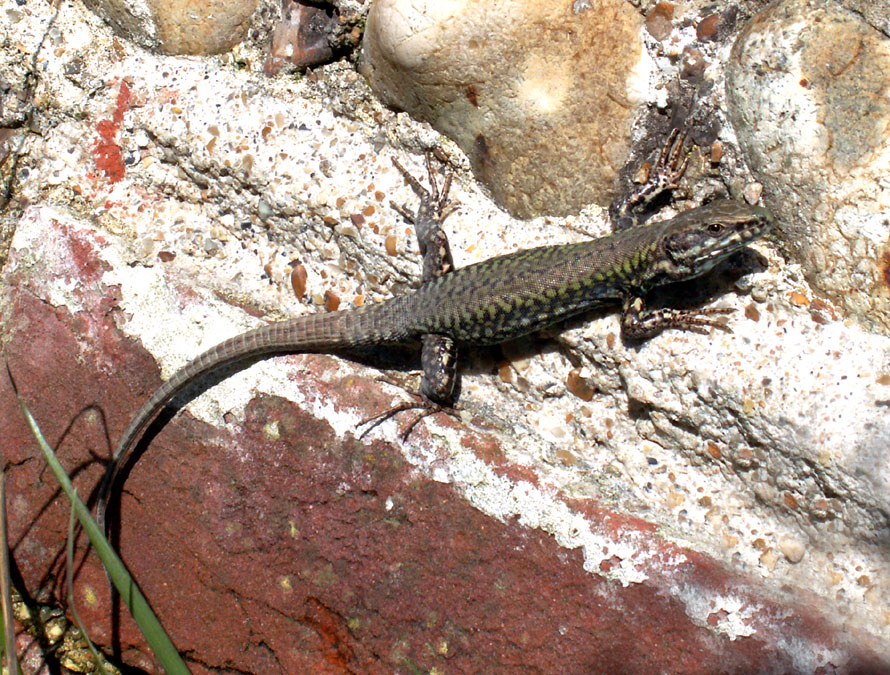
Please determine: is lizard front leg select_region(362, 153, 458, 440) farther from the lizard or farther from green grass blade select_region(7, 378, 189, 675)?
green grass blade select_region(7, 378, 189, 675)

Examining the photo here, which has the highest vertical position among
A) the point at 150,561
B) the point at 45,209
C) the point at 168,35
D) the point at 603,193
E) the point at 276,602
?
the point at 168,35

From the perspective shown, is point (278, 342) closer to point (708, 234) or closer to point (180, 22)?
point (180, 22)

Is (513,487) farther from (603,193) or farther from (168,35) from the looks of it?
(168,35)

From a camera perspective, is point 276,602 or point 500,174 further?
point 500,174

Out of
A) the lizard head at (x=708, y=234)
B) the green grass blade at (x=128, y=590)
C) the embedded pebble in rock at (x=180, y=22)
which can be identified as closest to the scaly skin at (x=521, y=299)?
the lizard head at (x=708, y=234)

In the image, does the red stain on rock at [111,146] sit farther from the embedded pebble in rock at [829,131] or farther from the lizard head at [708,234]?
the embedded pebble in rock at [829,131]

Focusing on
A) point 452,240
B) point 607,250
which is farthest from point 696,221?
point 452,240
